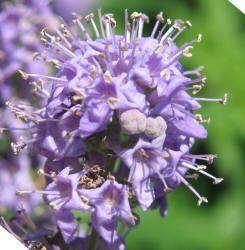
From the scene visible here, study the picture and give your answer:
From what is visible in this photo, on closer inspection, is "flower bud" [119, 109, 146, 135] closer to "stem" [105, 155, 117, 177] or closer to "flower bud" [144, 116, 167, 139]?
"flower bud" [144, 116, 167, 139]

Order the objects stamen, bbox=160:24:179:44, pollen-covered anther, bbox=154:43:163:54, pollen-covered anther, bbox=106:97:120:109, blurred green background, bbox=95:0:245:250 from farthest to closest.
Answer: blurred green background, bbox=95:0:245:250 → stamen, bbox=160:24:179:44 → pollen-covered anther, bbox=154:43:163:54 → pollen-covered anther, bbox=106:97:120:109

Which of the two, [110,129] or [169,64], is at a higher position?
[169,64]

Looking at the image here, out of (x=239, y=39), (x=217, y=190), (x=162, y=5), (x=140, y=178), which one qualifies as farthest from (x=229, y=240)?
(x=140, y=178)

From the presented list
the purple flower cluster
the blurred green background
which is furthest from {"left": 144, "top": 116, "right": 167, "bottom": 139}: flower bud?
the blurred green background

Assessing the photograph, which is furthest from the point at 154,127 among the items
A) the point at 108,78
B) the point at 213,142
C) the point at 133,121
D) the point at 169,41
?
the point at 213,142

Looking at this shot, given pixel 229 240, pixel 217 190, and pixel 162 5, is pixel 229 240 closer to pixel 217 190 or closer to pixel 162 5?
pixel 217 190
